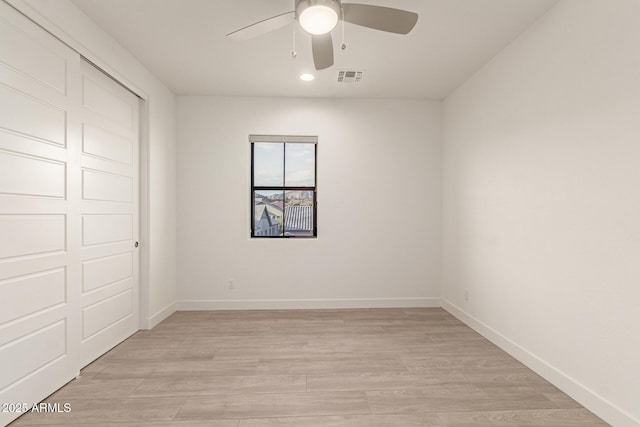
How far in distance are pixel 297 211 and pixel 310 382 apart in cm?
224

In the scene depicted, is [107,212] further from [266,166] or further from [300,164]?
[300,164]

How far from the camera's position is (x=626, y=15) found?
1770mm

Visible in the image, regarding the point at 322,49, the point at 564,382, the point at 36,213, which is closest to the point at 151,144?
the point at 36,213

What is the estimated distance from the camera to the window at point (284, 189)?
4.11m

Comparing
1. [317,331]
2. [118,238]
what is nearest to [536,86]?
[317,331]

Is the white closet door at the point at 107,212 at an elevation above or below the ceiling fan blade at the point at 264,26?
below

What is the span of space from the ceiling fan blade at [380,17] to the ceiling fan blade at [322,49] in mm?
195

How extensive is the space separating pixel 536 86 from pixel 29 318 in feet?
12.5

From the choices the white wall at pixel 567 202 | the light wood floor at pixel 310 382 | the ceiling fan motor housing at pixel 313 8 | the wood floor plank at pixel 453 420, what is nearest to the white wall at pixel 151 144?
the light wood floor at pixel 310 382

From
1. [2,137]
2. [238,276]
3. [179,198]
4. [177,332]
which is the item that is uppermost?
[2,137]

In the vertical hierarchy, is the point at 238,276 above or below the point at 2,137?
below

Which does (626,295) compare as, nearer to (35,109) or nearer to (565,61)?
(565,61)

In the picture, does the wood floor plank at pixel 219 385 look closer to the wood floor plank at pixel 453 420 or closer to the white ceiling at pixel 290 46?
the wood floor plank at pixel 453 420

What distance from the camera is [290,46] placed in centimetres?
281
